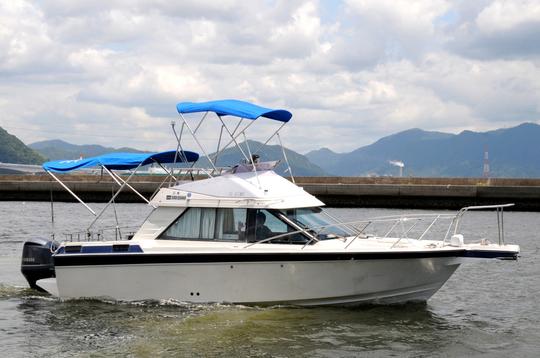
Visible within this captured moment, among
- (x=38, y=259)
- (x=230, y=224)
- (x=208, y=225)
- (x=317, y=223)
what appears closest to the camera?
(x=230, y=224)

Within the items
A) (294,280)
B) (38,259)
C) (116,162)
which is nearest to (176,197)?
(116,162)

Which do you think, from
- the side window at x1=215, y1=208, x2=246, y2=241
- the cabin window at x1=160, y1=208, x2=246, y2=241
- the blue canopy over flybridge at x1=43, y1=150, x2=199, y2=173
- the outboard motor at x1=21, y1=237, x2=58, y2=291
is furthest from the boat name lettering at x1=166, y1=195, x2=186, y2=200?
the outboard motor at x1=21, y1=237, x2=58, y2=291

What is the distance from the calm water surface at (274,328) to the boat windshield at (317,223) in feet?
5.05

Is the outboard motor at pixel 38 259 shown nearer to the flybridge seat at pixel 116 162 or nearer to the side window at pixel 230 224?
the flybridge seat at pixel 116 162

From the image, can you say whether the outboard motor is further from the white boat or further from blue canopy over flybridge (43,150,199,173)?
blue canopy over flybridge (43,150,199,173)

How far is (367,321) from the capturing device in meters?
14.3

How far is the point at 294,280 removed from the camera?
14.6 meters

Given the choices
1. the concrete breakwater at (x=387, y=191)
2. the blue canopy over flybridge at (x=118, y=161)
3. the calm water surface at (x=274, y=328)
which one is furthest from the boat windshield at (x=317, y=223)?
the concrete breakwater at (x=387, y=191)

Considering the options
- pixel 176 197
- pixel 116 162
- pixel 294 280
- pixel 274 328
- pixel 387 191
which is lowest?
pixel 274 328

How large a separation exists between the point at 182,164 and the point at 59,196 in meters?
38.0

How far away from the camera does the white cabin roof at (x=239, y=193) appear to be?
15.3 metres

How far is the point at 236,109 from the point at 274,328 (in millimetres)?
4497

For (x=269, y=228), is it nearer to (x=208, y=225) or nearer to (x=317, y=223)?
(x=317, y=223)

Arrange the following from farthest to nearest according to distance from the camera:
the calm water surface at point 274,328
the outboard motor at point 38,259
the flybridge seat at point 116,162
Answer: the flybridge seat at point 116,162, the outboard motor at point 38,259, the calm water surface at point 274,328
